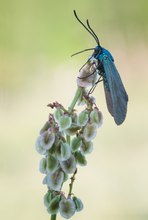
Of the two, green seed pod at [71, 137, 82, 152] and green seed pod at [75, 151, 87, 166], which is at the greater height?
green seed pod at [71, 137, 82, 152]

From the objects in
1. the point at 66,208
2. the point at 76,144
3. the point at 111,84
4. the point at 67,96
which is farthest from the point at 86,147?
the point at 67,96

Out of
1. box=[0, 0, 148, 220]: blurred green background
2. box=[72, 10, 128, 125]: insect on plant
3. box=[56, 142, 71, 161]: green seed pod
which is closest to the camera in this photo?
box=[56, 142, 71, 161]: green seed pod

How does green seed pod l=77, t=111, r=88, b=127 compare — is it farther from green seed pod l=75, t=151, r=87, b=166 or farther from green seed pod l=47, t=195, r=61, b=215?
green seed pod l=47, t=195, r=61, b=215

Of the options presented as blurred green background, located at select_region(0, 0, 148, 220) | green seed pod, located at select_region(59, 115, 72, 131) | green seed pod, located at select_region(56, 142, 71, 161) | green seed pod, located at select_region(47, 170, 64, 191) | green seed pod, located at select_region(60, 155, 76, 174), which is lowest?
green seed pod, located at select_region(47, 170, 64, 191)

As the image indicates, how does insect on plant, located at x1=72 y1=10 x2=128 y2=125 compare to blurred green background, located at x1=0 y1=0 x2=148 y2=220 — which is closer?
insect on plant, located at x1=72 y1=10 x2=128 y2=125

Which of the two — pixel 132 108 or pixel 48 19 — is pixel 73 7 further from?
pixel 132 108

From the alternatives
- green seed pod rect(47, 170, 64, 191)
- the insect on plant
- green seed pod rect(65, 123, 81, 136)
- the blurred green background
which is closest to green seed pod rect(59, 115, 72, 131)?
green seed pod rect(65, 123, 81, 136)

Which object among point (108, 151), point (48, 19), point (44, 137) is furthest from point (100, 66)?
point (48, 19)

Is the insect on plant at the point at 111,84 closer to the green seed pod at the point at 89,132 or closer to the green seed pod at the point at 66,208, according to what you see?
the green seed pod at the point at 89,132
